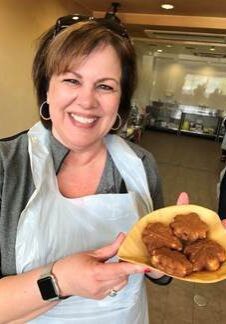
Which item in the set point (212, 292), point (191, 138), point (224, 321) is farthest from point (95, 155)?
point (191, 138)

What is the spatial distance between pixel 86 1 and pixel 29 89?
1205mm

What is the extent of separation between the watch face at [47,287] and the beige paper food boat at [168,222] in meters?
0.13

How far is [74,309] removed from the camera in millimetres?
731

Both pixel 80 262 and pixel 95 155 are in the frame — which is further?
pixel 95 155

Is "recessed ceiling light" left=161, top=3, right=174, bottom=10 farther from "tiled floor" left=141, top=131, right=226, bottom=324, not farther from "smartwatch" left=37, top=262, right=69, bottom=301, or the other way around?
"smartwatch" left=37, top=262, right=69, bottom=301

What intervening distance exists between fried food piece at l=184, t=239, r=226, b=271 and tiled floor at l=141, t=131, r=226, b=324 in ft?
4.81

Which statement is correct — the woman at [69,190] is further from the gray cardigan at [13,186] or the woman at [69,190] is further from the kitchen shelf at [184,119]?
the kitchen shelf at [184,119]

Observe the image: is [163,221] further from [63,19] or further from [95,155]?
[63,19]

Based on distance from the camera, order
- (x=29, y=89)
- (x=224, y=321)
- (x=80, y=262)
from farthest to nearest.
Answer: (x=29, y=89), (x=224, y=321), (x=80, y=262)

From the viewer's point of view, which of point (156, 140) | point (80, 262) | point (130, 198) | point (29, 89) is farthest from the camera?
point (156, 140)

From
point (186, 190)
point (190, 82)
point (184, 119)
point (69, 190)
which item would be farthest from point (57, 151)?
point (190, 82)

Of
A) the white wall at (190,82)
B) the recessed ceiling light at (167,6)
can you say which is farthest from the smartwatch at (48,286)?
the white wall at (190,82)

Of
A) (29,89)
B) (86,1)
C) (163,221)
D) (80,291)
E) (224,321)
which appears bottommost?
(224,321)

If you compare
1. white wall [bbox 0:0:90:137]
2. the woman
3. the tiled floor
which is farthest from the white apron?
white wall [bbox 0:0:90:137]
